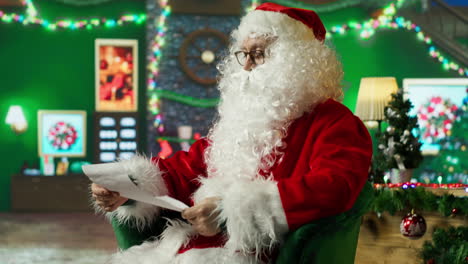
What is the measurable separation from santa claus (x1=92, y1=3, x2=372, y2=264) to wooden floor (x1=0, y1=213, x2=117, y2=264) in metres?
2.67

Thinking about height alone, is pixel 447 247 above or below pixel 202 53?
below

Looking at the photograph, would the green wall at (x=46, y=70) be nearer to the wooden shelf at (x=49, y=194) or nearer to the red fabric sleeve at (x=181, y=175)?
the wooden shelf at (x=49, y=194)

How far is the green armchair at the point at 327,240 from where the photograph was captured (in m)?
1.80

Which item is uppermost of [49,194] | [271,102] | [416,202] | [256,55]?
[256,55]

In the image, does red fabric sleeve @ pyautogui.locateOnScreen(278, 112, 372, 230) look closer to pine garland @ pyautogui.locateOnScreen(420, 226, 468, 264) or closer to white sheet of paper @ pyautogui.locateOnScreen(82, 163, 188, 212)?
white sheet of paper @ pyautogui.locateOnScreen(82, 163, 188, 212)

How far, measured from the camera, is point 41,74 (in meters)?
8.78

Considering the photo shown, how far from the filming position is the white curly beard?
2150 millimetres

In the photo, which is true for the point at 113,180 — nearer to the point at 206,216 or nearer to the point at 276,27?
the point at 206,216

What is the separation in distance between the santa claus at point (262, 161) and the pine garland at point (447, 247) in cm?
149

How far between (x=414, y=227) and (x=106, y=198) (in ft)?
6.07

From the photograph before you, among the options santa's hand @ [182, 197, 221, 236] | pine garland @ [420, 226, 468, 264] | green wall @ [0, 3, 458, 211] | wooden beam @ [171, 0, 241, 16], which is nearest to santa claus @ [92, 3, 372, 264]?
santa's hand @ [182, 197, 221, 236]

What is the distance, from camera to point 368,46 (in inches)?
356

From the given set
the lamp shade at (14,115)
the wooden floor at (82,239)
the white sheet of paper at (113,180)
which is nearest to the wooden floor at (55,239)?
the wooden floor at (82,239)

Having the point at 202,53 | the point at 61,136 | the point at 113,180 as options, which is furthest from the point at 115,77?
the point at 113,180
